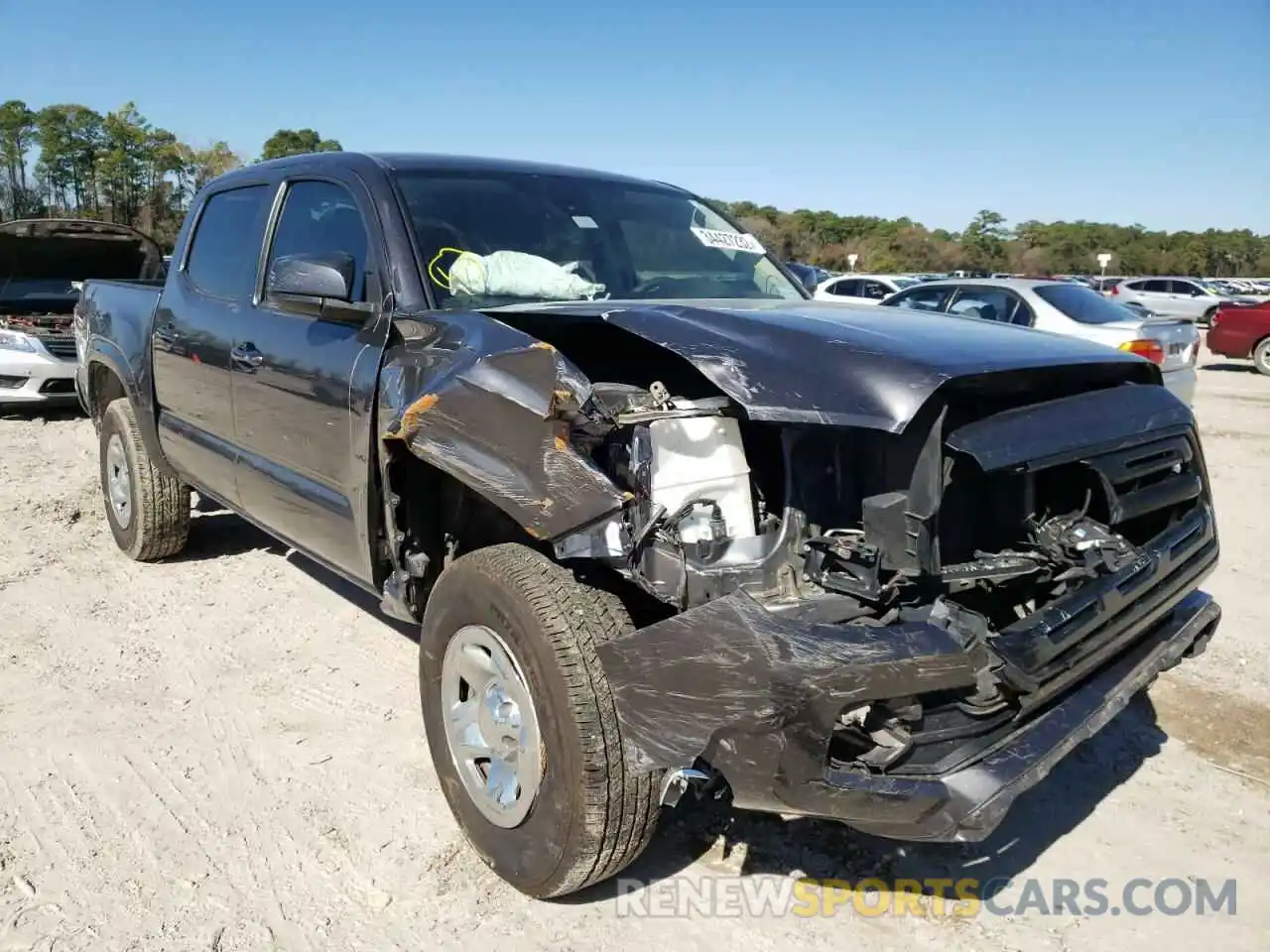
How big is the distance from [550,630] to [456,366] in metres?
0.77

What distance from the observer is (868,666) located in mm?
1961

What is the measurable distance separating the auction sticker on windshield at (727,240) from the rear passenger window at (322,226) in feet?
4.47

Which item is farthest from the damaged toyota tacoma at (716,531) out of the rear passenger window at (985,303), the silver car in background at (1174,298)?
the silver car in background at (1174,298)

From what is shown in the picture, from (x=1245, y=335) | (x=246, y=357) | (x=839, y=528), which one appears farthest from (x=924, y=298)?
(x=839, y=528)

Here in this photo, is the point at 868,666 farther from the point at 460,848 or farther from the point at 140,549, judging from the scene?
the point at 140,549

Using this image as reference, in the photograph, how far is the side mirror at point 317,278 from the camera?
2971 millimetres

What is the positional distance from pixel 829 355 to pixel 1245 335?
17.7 meters

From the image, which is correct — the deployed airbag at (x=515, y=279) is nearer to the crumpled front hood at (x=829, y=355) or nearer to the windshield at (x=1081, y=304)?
the crumpled front hood at (x=829, y=355)

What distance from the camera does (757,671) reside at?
1.97m

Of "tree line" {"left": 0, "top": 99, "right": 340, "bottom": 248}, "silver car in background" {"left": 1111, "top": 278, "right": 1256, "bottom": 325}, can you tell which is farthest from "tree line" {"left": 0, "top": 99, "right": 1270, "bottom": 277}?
"silver car in background" {"left": 1111, "top": 278, "right": 1256, "bottom": 325}

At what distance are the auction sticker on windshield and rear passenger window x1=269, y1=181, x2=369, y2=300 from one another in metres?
1.36

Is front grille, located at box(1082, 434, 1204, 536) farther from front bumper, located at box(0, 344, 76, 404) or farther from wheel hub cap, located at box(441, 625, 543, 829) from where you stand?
front bumper, located at box(0, 344, 76, 404)

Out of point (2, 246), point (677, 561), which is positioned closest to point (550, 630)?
point (677, 561)

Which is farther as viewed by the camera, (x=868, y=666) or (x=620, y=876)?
(x=620, y=876)
